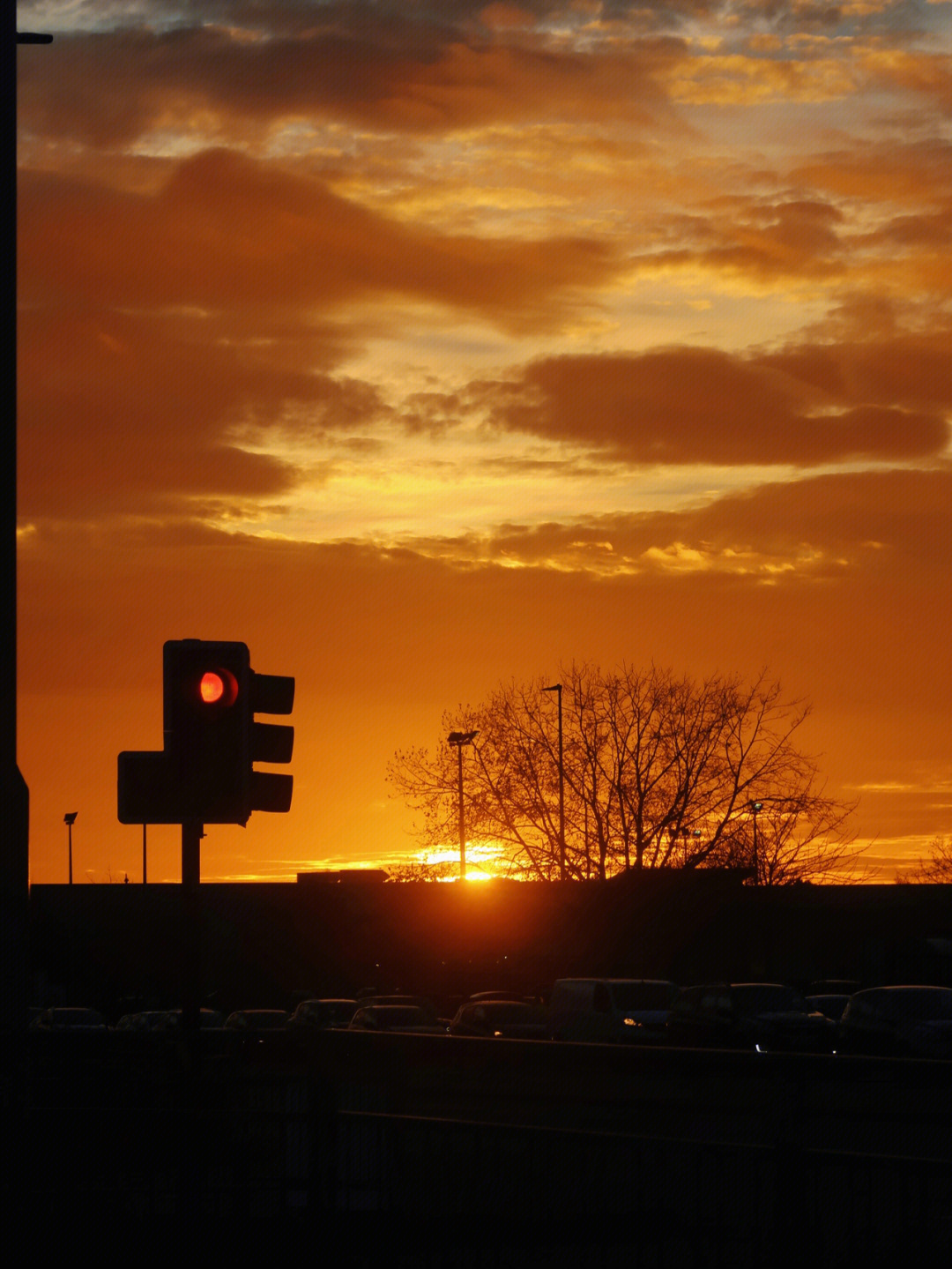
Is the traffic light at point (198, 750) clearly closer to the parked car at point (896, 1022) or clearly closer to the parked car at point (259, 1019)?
the parked car at point (896, 1022)

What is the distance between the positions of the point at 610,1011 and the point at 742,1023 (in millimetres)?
2449

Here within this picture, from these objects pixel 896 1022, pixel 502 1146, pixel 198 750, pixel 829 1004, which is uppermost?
pixel 198 750

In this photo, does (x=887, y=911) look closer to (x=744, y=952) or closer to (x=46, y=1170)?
(x=744, y=952)

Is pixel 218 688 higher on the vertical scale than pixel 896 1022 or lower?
higher

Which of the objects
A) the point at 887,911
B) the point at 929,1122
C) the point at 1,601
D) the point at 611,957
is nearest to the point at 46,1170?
the point at 1,601

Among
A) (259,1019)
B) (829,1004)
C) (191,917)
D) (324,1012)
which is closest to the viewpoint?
(191,917)

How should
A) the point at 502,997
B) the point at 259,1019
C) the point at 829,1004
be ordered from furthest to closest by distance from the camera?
1. the point at 502,997
2. the point at 829,1004
3. the point at 259,1019

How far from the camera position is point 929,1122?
6777 millimetres

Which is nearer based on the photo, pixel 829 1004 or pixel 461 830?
pixel 829 1004

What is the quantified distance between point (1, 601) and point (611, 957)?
131 ft

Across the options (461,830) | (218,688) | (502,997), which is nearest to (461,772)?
(461,830)

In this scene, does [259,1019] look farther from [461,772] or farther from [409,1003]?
[461,772]

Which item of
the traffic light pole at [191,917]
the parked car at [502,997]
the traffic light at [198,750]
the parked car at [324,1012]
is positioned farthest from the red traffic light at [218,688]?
the parked car at [502,997]

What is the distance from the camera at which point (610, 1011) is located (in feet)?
100
